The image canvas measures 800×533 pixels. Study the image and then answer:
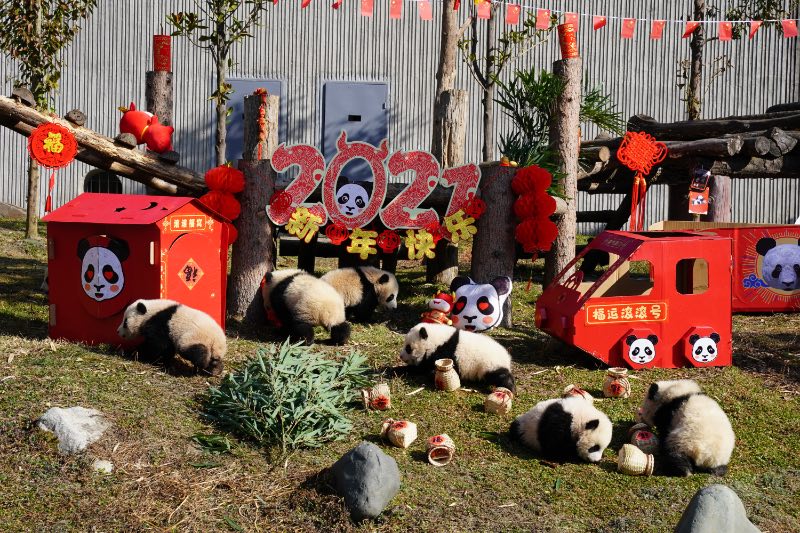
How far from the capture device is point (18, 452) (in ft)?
17.9

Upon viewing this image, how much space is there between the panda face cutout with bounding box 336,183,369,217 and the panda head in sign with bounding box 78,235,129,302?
2.34 m

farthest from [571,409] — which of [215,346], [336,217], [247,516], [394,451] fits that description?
[336,217]

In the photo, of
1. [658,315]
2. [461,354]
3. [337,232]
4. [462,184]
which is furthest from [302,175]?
[658,315]

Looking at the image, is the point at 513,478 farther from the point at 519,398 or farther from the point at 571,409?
the point at 519,398

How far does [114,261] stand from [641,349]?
4502mm

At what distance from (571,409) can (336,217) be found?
4.06 m

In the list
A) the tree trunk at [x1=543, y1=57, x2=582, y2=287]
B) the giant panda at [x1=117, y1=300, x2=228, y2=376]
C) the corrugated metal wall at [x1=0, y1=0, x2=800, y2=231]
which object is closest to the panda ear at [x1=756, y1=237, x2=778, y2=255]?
the tree trunk at [x1=543, y1=57, x2=582, y2=287]

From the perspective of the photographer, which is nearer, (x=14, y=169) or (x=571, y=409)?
(x=571, y=409)

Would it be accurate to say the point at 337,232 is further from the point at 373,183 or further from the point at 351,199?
the point at 373,183

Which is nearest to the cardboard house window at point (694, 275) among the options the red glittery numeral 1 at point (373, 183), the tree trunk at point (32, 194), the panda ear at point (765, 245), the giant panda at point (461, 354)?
the panda ear at point (765, 245)

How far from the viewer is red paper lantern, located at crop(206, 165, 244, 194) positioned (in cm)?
Result: 905

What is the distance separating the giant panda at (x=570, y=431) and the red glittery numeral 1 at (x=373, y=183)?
12.5ft

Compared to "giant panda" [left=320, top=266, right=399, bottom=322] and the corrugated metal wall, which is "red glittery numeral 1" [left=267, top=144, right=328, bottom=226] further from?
the corrugated metal wall

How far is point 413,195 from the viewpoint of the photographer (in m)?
9.48
